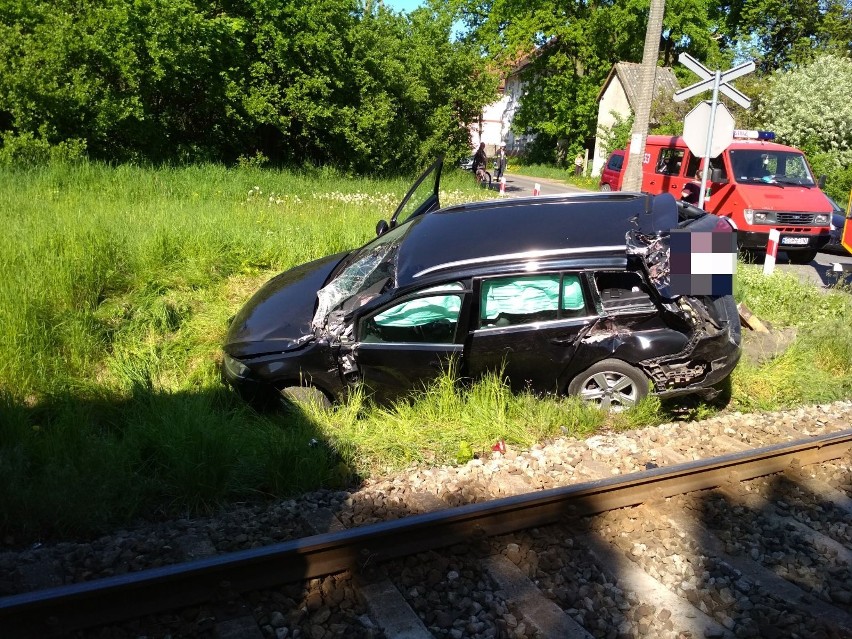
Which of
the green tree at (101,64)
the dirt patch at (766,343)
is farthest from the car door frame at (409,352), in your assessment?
the green tree at (101,64)

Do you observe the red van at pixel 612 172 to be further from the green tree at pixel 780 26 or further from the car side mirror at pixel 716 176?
the green tree at pixel 780 26

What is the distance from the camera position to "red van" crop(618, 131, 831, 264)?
14.2 meters

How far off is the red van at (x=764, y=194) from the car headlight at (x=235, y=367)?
10.3 metres

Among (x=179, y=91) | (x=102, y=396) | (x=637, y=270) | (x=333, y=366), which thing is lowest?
(x=102, y=396)

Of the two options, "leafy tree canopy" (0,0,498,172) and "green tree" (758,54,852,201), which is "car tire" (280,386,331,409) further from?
"green tree" (758,54,852,201)

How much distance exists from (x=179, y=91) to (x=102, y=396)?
46.0 ft

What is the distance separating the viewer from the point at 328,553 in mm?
3734

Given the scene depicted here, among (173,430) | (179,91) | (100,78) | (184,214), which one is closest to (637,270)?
(173,430)

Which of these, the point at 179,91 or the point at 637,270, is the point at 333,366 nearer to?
the point at 637,270

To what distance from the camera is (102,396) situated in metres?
6.88

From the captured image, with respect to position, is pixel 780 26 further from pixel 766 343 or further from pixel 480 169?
pixel 766 343

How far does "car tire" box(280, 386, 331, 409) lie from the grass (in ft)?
0.38

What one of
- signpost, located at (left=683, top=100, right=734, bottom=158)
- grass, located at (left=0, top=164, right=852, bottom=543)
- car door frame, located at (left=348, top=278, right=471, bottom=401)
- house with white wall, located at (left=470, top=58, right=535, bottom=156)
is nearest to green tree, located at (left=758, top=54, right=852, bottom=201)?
signpost, located at (left=683, top=100, right=734, bottom=158)

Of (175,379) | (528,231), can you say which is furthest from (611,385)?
(175,379)
